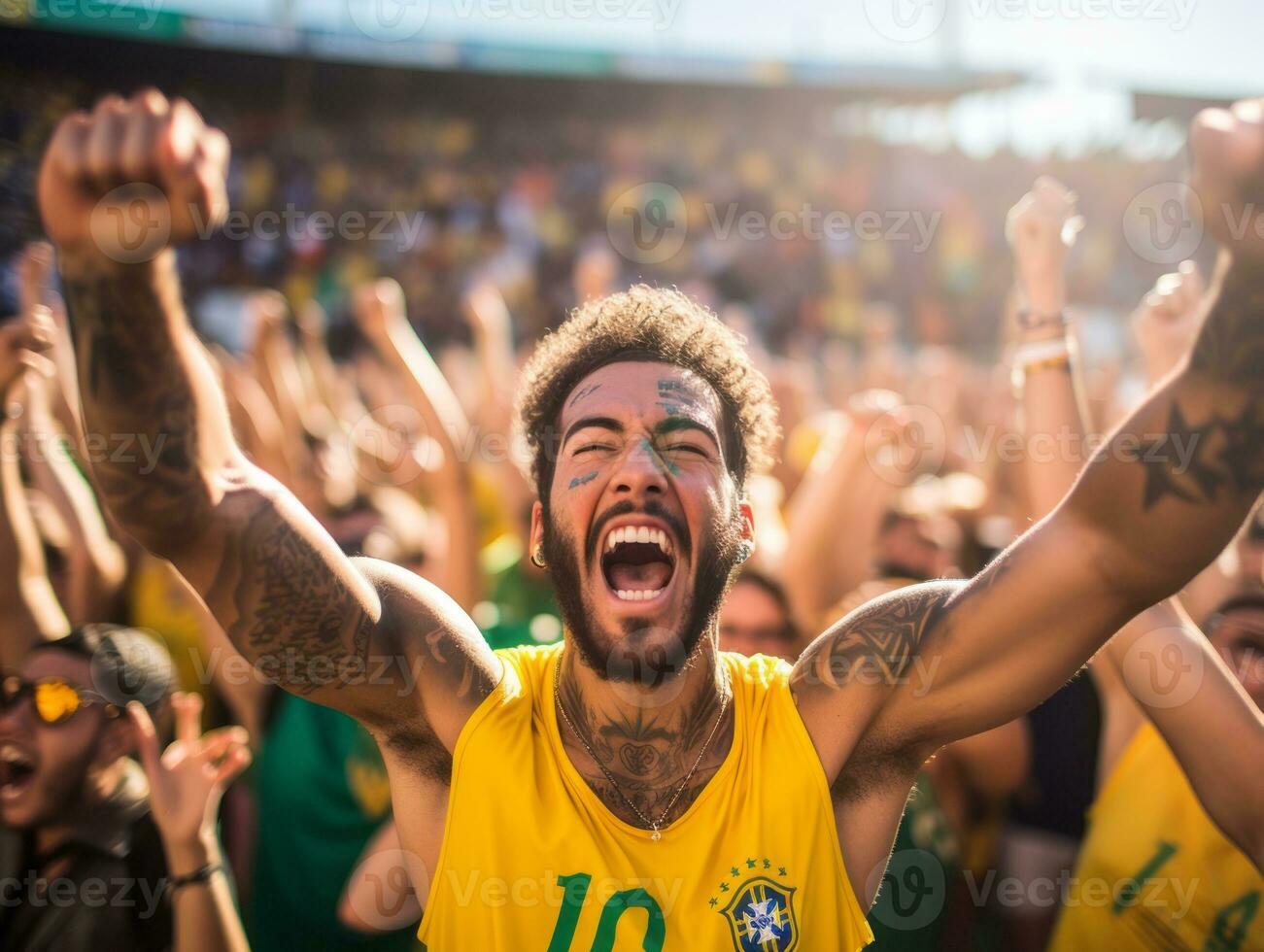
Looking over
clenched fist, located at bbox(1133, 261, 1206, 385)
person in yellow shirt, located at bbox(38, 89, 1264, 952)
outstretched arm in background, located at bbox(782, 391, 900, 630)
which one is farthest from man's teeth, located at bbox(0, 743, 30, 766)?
clenched fist, located at bbox(1133, 261, 1206, 385)

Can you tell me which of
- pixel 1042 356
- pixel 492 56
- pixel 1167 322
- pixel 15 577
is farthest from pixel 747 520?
pixel 492 56

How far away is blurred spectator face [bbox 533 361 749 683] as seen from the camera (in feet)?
6.91

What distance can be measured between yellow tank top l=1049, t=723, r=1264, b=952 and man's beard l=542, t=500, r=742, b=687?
1.24 metres

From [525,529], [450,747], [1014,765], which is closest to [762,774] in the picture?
[450,747]

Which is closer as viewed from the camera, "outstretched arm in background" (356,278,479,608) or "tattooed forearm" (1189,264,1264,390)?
"tattooed forearm" (1189,264,1264,390)

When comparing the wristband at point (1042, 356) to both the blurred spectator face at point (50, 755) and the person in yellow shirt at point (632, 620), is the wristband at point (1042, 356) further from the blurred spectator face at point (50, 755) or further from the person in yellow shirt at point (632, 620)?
the blurred spectator face at point (50, 755)

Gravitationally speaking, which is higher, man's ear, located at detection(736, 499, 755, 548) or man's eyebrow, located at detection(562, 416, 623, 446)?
man's eyebrow, located at detection(562, 416, 623, 446)

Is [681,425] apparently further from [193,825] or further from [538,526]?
[193,825]

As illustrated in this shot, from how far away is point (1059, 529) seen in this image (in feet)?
5.99

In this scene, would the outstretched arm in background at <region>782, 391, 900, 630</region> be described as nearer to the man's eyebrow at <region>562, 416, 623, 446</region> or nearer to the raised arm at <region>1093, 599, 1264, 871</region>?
the raised arm at <region>1093, 599, 1264, 871</region>

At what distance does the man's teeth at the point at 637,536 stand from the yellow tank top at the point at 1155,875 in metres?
1.36

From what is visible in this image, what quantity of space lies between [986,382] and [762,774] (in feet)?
24.9

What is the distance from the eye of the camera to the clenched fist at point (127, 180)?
1389mm

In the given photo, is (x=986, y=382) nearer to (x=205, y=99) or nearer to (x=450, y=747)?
(x=450, y=747)
